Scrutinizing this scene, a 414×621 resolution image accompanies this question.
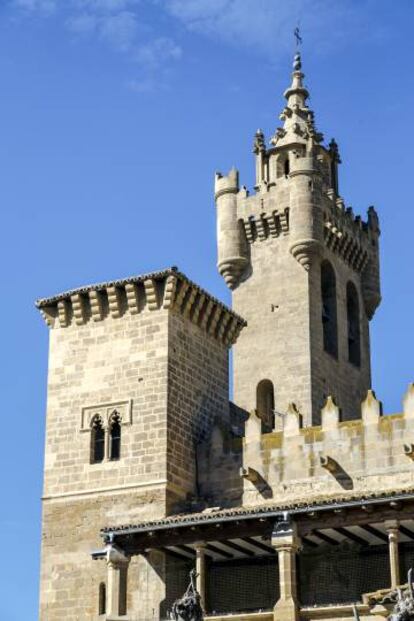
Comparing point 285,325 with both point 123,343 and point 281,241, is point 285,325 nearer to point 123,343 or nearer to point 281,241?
point 281,241

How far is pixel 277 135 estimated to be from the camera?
4488 cm

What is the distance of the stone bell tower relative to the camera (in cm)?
4038

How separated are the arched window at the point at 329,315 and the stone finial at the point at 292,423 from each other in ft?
41.0

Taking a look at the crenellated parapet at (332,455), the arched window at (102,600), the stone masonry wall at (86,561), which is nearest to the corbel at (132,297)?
the crenellated parapet at (332,455)

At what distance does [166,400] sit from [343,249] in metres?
15.7

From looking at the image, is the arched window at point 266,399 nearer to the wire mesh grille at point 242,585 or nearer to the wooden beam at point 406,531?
the wire mesh grille at point 242,585

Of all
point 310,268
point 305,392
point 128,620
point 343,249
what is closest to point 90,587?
point 128,620

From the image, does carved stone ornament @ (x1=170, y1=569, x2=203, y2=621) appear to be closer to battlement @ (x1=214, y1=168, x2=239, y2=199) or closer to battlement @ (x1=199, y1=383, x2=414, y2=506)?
battlement @ (x1=199, y1=383, x2=414, y2=506)

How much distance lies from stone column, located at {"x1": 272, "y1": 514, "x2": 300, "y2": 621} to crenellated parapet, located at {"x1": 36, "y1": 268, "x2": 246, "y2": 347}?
642 cm

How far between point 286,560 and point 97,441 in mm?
6206

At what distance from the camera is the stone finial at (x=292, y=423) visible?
28828 millimetres

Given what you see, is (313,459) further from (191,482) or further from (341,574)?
(191,482)

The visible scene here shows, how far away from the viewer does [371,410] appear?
28.0 m

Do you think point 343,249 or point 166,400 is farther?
point 343,249
